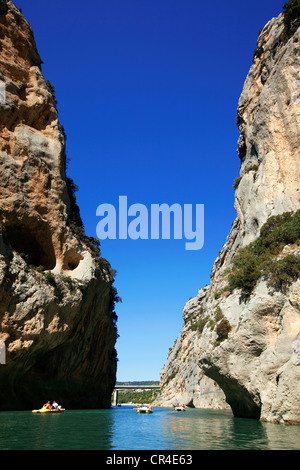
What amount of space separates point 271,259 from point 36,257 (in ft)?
77.1

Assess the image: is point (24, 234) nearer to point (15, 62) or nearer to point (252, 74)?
point (15, 62)

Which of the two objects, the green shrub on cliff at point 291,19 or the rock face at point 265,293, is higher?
the green shrub on cliff at point 291,19

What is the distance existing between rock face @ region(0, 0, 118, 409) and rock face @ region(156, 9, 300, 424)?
12.9 metres

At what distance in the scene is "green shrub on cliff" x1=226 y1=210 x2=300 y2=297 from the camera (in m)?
24.0

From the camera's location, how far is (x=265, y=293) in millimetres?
25188

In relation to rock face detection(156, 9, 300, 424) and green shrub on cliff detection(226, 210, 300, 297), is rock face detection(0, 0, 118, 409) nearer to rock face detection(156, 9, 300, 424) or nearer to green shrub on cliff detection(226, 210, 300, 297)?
rock face detection(156, 9, 300, 424)

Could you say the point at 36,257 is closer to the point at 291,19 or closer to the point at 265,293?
the point at 265,293

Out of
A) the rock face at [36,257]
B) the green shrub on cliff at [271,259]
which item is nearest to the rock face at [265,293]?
the green shrub on cliff at [271,259]

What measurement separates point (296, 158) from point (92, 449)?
1084 inches

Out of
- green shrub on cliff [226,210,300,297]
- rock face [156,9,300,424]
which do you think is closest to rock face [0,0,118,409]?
rock face [156,9,300,424]

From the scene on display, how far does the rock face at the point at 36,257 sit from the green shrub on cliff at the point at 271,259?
15.4m

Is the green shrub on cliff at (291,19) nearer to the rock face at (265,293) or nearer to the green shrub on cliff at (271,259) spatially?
the rock face at (265,293)

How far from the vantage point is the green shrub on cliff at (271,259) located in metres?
24.0

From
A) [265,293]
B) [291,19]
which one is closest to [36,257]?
[265,293]
